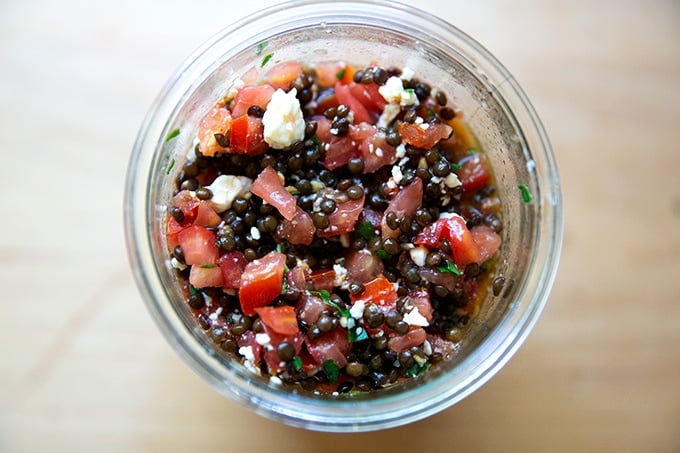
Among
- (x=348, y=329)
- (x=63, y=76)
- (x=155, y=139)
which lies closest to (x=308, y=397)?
(x=348, y=329)

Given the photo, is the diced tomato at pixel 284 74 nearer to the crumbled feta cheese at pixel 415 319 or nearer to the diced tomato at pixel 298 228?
the diced tomato at pixel 298 228

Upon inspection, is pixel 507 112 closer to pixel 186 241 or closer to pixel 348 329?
pixel 348 329

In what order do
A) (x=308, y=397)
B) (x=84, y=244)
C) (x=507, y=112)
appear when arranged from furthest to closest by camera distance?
(x=84, y=244) < (x=507, y=112) < (x=308, y=397)

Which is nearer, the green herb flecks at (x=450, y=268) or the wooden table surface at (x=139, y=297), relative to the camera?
the green herb flecks at (x=450, y=268)

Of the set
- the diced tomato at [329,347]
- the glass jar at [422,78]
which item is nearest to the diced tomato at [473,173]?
the glass jar at [422,78]

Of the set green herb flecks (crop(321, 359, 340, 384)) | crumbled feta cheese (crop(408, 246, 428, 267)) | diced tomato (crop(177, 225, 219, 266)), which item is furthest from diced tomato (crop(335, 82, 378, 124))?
green herb flecks (crop(321, 359, 340, 384))

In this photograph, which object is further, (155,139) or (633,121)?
(633,121)
